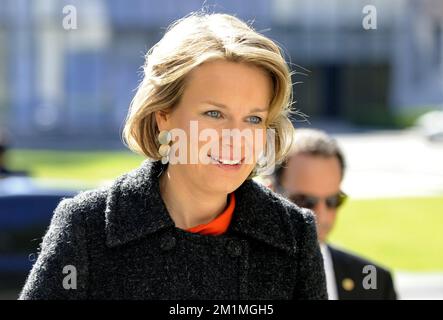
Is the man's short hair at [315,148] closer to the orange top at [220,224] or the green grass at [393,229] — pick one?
the orange top at [220,224]

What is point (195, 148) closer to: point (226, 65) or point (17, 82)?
point (226, 65)

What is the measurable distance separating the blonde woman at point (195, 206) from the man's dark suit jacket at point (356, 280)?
29.4 inches

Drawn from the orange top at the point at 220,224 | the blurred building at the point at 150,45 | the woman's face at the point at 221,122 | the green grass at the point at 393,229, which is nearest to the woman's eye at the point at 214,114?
the woman's face at the point at 221,122

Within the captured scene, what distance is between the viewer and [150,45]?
32469 millimetres

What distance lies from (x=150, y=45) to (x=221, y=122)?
31.2 meters

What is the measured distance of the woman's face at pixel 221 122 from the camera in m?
1.65

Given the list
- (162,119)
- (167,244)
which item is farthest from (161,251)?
(162,119)

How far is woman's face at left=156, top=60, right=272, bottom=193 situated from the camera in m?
1.65

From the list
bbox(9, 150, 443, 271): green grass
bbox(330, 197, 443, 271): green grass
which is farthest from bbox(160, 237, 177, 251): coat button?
bbox(330, 197, 443, 271): green grass

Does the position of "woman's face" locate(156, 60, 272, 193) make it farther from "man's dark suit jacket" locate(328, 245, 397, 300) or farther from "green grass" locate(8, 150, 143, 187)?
"green grass" locate(8, 150, 143, 187)

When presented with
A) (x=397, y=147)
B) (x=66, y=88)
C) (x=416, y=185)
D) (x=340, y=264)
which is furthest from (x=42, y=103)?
(x=340, y=264)

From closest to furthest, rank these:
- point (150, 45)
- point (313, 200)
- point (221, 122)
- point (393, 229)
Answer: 1. point (221, 122)
2. point (313, 200)
3. point (393, 229)
4. point (150, 45)

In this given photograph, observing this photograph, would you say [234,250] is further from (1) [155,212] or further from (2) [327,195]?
(2) [327,195]
